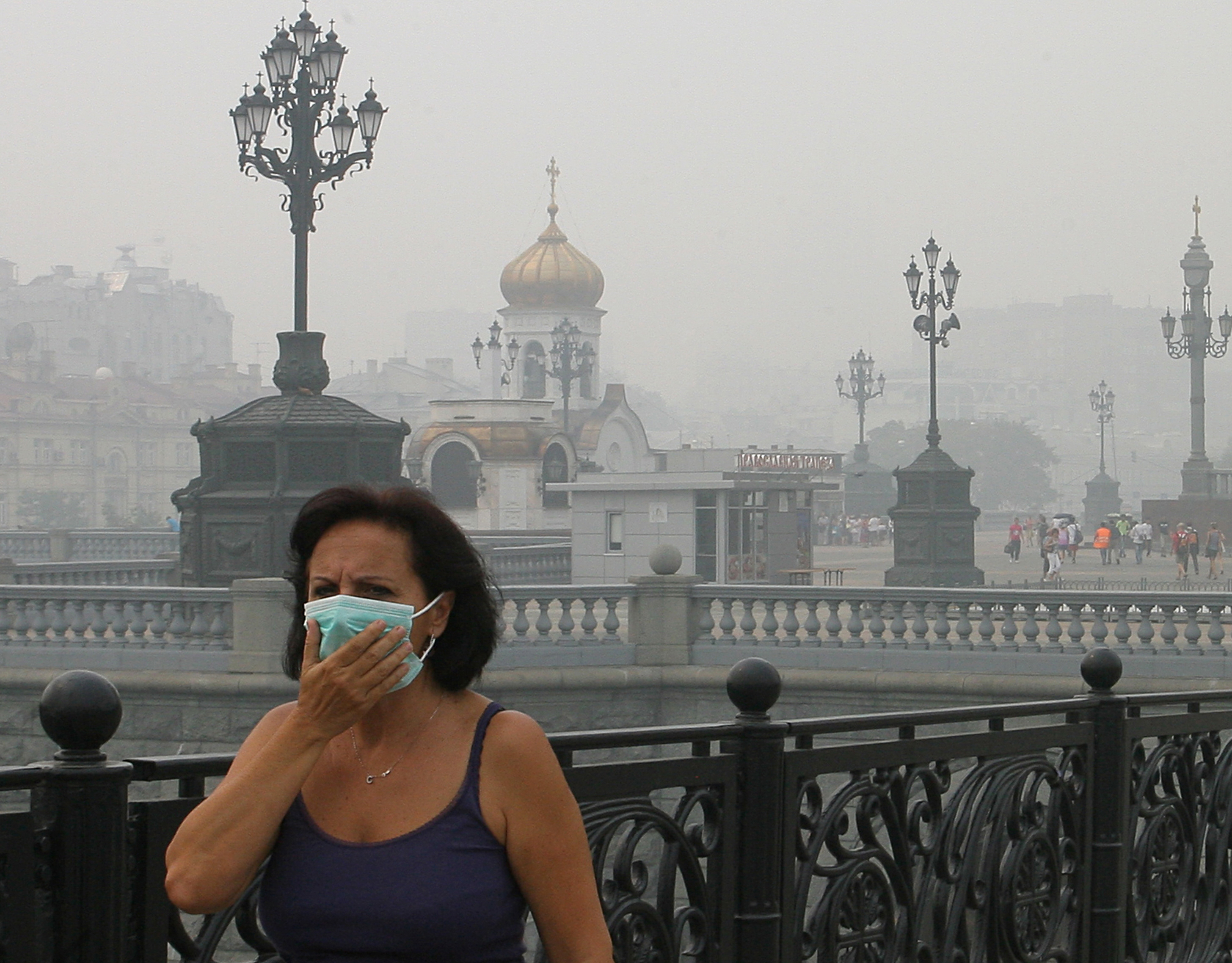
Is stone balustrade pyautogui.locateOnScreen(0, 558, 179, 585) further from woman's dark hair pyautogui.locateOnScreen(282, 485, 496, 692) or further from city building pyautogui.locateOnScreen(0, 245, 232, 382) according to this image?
city building pyautogui.locateOnScreen(0, 245, 232, 382)

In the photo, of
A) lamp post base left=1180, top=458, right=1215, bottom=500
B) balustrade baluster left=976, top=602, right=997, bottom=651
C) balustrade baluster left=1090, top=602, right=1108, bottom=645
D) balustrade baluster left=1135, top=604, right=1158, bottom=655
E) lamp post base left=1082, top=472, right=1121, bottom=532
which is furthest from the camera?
lamp post base left=1082, top=472, right=1121, bottom=532

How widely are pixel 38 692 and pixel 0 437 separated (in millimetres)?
94266

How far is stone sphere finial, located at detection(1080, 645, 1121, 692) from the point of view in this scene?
550 centimetres

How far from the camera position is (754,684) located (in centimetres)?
416

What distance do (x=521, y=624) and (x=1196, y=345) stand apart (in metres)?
37.0

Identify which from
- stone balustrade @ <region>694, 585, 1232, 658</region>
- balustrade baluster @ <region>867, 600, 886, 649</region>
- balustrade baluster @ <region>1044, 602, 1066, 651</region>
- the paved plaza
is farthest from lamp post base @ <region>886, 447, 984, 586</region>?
balustrade baluster @ <region>1044, 602, 1066, 651</region>

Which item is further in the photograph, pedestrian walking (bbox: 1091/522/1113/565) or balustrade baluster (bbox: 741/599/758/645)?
pedestrian walking (bbox: 1091/522/1113/565)

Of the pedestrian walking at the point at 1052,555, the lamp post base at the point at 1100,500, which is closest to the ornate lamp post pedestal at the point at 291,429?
the pedestrian walking at the point at 1052,555

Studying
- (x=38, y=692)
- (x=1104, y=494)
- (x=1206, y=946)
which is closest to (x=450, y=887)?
(x=1206, y=946)

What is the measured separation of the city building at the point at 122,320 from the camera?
535ft

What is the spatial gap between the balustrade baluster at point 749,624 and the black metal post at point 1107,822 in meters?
12.7

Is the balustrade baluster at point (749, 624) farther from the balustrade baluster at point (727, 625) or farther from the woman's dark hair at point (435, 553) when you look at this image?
the woman's dark hair at point (435, 553)

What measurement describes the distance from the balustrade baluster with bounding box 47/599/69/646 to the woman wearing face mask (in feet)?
52.9

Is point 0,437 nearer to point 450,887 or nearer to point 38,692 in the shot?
point 38,692
